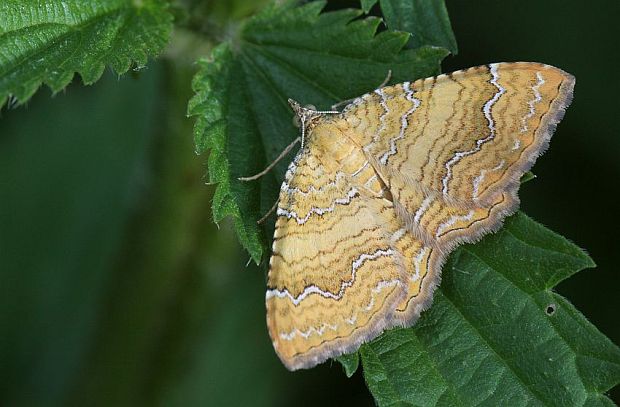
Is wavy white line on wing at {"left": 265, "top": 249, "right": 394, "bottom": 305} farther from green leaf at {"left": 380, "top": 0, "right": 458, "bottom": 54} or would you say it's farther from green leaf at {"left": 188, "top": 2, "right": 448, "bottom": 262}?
green leaf at {"left": 380, "top": 0, "right": 458, "bottom": 54}

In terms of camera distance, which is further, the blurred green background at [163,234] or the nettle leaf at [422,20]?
the blurred green background at [163,234]

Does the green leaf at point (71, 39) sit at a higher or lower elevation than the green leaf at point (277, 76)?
higher

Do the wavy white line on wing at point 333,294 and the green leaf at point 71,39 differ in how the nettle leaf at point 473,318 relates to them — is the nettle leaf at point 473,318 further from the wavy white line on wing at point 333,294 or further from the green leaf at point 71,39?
the green leaf at point 71,39

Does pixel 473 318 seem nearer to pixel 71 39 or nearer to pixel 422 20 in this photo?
pixel 422 20

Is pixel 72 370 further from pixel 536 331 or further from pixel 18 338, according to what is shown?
pixel 536 331

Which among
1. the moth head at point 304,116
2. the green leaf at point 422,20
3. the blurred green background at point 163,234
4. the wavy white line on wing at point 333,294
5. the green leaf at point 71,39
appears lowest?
the blurred green background at point 163,234

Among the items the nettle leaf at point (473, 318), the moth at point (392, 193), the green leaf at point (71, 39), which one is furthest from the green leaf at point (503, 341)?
the green leaf at point (71, 39)
